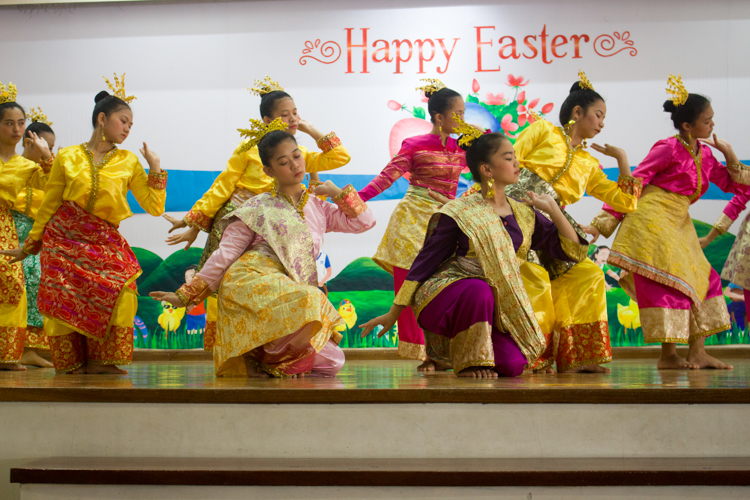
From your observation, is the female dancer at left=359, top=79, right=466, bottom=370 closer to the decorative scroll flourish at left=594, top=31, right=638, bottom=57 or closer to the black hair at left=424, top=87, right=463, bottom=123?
the black hair at left=424, top=87, right=463, bottom=123

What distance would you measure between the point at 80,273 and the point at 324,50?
3.07 m

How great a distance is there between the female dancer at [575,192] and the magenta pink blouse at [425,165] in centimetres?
47

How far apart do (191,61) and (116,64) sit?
65 centimetres

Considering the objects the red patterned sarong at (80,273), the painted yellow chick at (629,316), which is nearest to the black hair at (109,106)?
the red patterned sarong at (80,273)

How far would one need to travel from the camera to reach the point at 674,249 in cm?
377

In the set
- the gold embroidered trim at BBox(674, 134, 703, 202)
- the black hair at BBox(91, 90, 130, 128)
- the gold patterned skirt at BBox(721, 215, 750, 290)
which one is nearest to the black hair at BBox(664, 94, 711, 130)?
the gold embroidered trim at BBox(674, 134, 703, 202)

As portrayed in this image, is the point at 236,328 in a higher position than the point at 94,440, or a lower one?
higher

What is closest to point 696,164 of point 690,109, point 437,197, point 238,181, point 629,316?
point 690,109

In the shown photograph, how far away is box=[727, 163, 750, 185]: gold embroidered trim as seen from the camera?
4.10 meters

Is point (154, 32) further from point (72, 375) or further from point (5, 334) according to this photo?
point (72, 375)

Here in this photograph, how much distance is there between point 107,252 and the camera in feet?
11.8

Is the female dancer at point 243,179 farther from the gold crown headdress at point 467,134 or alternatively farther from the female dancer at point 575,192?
the female dancer at point 575,192

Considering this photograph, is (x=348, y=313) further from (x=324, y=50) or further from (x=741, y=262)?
(x=741, y=262)

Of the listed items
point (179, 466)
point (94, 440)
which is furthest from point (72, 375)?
point (179, 466)
